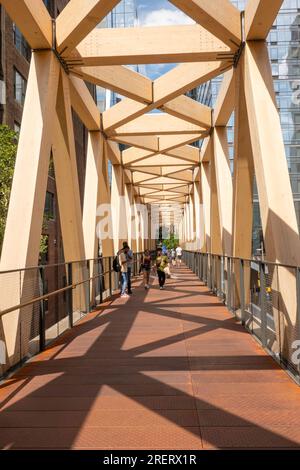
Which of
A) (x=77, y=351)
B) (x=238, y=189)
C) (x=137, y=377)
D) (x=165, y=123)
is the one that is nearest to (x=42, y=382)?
(x=137, y=377)

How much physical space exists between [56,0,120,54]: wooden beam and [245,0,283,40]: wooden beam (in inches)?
91.7

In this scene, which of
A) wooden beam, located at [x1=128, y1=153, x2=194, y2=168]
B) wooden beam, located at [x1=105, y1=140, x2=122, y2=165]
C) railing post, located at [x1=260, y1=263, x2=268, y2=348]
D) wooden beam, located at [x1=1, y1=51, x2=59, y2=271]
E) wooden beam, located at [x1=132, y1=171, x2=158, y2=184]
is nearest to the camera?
railing post, located at [x1=260, y1=263, x2=268, y2=348]

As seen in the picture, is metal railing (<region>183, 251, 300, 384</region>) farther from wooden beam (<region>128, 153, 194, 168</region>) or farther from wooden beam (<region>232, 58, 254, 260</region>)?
wooden beam (<region>128, 153, 194, 168</region>)

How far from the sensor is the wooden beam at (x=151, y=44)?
32.0 ft

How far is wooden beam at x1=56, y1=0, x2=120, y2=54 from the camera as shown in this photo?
802cm

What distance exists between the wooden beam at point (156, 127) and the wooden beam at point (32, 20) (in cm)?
780

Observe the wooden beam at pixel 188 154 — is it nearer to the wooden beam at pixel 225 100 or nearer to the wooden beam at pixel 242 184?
the wooden beam at pixel 225 100

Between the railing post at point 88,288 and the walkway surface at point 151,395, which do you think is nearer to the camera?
the walkway surface at point 151,395

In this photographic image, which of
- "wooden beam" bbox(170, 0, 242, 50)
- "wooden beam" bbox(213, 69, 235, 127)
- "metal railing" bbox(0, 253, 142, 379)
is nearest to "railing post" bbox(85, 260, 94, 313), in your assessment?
"metal railing" bbox(0, 253, 142, 379)

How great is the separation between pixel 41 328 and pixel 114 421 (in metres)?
3.26

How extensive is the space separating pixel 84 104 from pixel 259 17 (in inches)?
254

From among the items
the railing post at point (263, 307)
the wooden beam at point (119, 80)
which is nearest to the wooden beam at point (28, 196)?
the wooden beam at point (119, 80)
